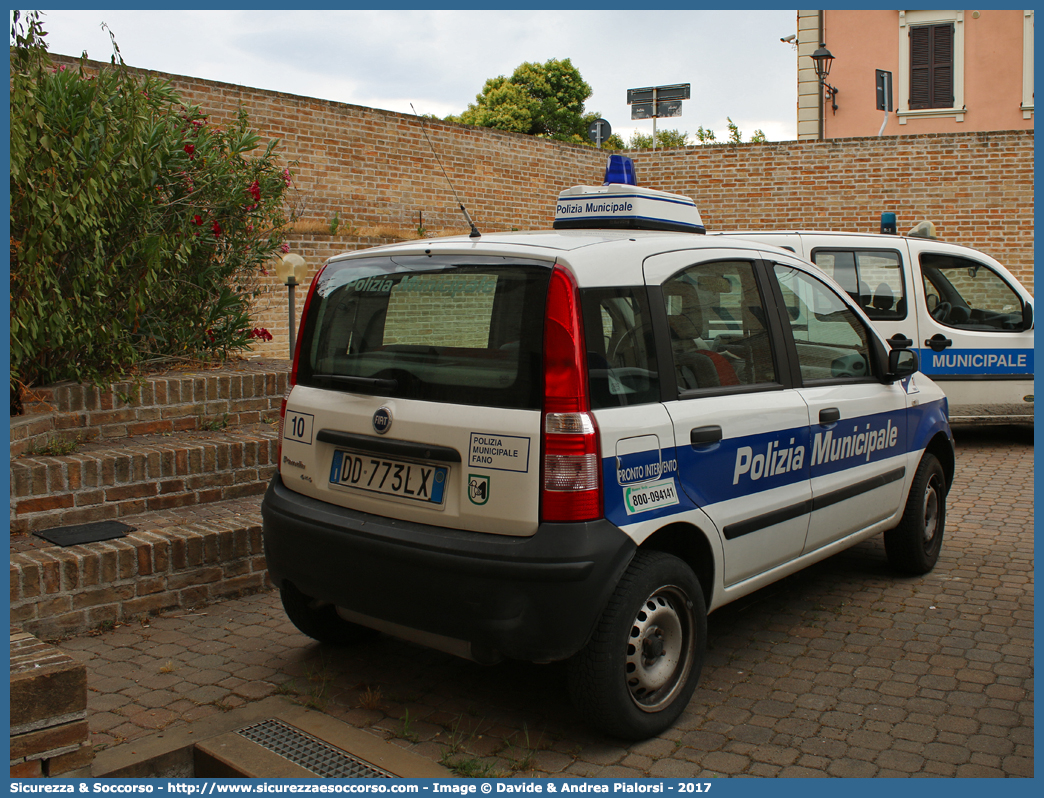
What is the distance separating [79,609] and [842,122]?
2631cm

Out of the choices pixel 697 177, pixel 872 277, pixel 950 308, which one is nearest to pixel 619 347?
pixel 872 277

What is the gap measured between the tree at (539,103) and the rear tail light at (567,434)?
5105 centimetres

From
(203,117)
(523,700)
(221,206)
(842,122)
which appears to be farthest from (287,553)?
(842,122)

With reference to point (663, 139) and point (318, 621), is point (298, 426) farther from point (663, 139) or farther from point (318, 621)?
point (663, 139)

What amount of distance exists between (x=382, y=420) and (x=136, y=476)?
259 cm

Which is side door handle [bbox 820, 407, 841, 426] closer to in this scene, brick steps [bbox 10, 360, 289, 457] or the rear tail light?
the rear tail light

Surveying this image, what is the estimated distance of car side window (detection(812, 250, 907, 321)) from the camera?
8523 millimetres

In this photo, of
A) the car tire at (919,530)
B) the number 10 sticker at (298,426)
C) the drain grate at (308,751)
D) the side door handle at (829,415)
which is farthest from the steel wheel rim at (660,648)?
A: the car tire at (919,530)

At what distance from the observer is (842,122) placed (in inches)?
1028

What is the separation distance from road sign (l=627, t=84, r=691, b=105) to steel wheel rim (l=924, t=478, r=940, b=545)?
24129mm

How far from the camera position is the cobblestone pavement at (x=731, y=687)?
3.16m

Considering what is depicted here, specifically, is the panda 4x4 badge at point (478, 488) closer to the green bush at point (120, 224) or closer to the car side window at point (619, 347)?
the car side window at point (619, 347)

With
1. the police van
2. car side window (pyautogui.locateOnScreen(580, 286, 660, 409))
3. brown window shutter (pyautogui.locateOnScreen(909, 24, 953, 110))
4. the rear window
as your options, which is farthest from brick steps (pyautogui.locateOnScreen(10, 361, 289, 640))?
brown window shutter (pyautogui.locateOnScreen(909, 24, 953, 110))

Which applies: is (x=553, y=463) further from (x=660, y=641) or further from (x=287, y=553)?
(x=287, y=553)
